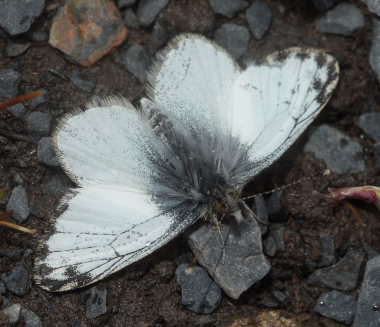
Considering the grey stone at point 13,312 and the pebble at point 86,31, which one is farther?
the pebble at point 86,31

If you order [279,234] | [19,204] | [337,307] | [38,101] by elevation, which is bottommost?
[337,307]

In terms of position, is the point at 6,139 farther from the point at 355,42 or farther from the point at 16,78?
the point at 355,42

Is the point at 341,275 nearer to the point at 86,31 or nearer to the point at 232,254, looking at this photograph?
the point at 232,254

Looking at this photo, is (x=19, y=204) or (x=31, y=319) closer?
(x=31, y=319)

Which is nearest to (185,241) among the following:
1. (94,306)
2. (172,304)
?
(172,304)

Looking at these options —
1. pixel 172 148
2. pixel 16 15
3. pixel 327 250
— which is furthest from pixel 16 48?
pixel 327 250

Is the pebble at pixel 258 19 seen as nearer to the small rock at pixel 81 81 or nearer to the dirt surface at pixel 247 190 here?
the dirt surface at pixel 247 190

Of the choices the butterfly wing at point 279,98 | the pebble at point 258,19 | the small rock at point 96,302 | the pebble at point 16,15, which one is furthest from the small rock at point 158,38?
the small rock at point 96,302
